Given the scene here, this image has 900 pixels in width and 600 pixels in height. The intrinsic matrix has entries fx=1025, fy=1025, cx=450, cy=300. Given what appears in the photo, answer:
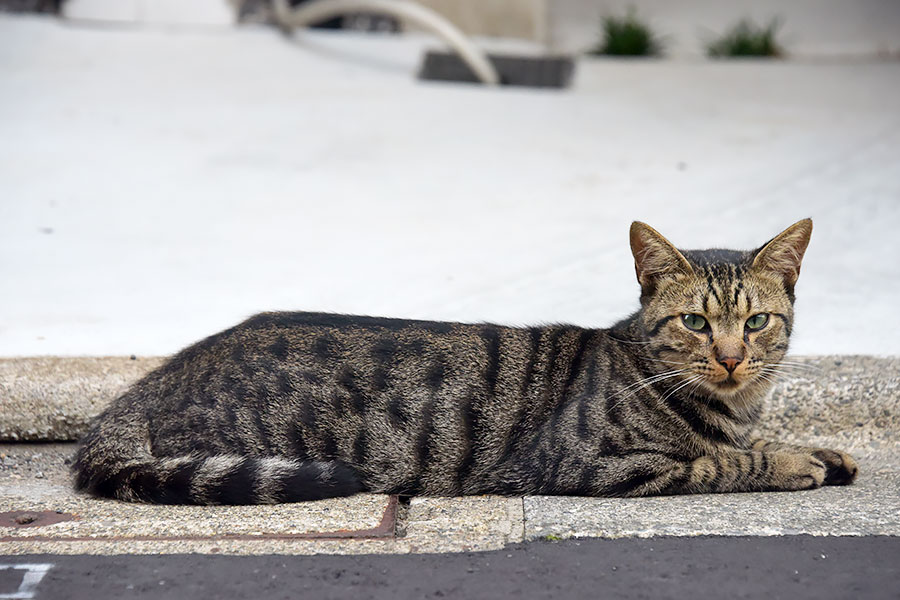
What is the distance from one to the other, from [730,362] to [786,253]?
43 centimetres

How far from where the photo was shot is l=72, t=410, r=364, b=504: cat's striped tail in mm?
3016

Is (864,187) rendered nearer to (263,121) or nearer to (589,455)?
(589,455)

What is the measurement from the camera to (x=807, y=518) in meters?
2.81

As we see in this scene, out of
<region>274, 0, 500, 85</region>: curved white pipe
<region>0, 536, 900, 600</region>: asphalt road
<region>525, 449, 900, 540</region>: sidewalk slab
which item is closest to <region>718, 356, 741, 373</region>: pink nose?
<region>525, 449, 900, 540</region>: sidewalk slab

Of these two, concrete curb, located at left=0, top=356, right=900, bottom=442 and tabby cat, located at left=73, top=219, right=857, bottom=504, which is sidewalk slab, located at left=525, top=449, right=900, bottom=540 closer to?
tabby cat, located at left=73, top=219, right=857, bottom=504

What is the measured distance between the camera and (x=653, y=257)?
325 centimetres

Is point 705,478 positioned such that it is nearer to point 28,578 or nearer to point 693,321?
point 693,321

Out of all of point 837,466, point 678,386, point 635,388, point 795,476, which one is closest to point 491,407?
point 635,388

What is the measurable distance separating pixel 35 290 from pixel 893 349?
353 cm

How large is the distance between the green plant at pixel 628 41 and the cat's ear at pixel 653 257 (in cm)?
505

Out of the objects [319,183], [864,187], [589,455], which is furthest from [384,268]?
[864,187]

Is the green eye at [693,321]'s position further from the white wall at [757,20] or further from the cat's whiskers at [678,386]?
the white wall at [757,20]

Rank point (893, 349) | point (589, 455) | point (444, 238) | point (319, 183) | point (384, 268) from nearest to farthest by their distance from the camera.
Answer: point (589, 455) < point (893, 349) < point (384, 268) < point (444, 238) < point (319, 183)

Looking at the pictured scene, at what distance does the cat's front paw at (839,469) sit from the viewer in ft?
10.4
